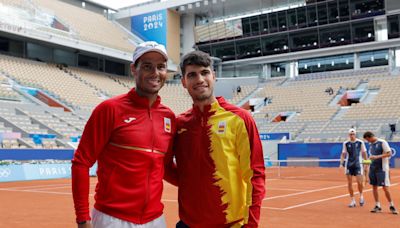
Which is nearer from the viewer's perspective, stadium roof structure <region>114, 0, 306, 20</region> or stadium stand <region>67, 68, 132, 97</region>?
stadium stand <region>67, 68, 132, 97</region>

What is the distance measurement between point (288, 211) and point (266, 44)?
127 ft

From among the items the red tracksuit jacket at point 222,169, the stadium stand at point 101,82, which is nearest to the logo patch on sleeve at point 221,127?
the red tracksuit jacket at point 222,169

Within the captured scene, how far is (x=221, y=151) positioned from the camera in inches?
119

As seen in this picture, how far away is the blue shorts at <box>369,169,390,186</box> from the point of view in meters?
10.1

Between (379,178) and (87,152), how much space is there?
8883mm

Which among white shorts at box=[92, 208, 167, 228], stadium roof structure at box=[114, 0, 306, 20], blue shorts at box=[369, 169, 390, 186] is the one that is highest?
stadium roof structure at box=[114, 0, 306, 20]

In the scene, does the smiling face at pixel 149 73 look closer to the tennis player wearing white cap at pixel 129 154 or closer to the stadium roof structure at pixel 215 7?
the tennis player wearing white cap at pixel 129 154

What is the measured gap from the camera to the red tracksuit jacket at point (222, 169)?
3012mm

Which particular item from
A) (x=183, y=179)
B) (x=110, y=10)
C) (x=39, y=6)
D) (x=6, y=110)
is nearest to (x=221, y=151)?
(x=183, y=179)

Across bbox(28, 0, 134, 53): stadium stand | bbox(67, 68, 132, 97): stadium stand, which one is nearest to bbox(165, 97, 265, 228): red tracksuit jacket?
bbox(67, 68, 132, 97): stadium stand

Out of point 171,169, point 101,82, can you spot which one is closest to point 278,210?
point 171,169

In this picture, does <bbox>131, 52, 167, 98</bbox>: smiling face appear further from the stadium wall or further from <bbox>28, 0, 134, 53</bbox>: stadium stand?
<bbox>28, 0, 134, 53</bbox>: stadium stand

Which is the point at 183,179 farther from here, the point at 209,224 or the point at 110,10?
the point at 110,10

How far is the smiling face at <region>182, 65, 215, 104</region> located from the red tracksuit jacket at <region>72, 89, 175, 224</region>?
14.6 inches
